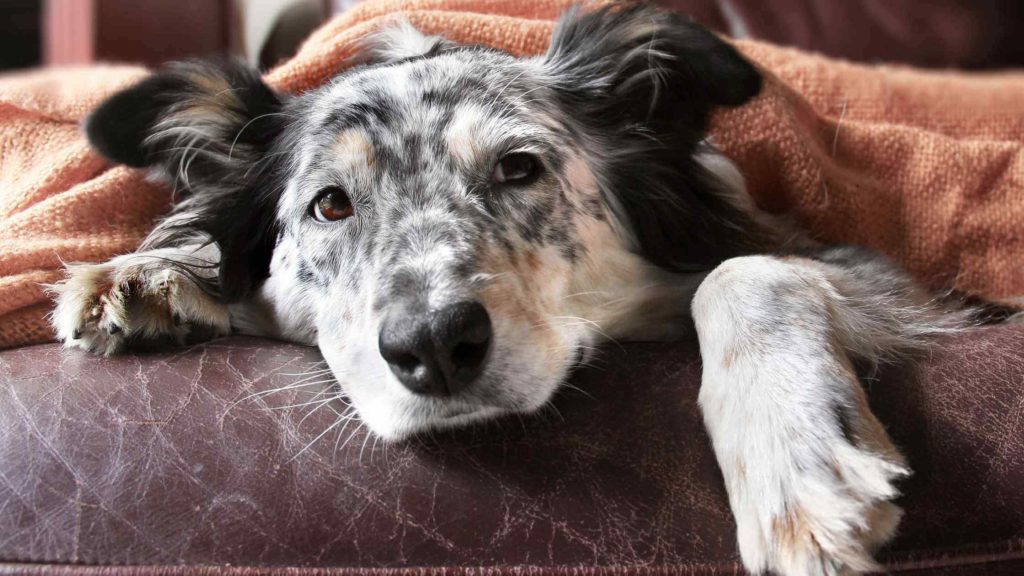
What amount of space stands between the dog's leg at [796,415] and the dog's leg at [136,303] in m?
0.91

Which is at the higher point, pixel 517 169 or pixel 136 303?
pixel 517 169

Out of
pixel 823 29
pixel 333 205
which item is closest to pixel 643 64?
pixel 333 205

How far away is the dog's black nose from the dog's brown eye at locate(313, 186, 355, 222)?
48 cm

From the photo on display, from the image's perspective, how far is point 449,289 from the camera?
3.69 feet

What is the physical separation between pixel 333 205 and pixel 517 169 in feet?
1.20

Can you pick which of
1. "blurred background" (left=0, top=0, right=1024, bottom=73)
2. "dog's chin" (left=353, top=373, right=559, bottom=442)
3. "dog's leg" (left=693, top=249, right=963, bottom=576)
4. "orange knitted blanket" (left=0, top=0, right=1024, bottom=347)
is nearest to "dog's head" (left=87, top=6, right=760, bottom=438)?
"dog's chin" (left=353, top=373, right=559, bottom=442)

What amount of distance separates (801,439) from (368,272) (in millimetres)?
734

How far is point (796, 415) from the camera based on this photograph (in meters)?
1.00

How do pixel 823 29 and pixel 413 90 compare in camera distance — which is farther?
pixel 823 29

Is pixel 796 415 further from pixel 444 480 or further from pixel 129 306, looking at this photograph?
pixel 129 306

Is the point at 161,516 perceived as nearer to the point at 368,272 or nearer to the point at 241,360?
the point at 241,360

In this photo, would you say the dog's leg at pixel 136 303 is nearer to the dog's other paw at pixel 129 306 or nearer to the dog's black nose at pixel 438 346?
the dog's other paw at pixel 129 306

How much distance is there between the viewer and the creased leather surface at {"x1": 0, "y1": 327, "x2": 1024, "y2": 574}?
0.99 m

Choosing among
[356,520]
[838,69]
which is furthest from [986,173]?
[356,520]
